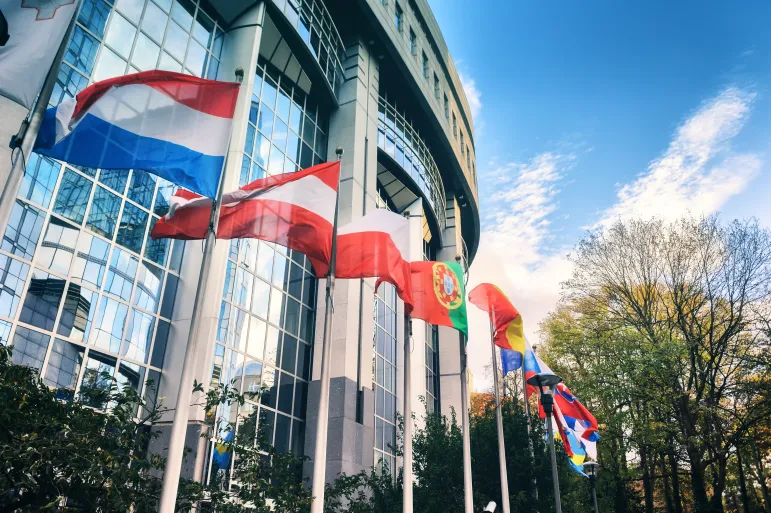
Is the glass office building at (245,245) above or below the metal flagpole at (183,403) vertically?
above

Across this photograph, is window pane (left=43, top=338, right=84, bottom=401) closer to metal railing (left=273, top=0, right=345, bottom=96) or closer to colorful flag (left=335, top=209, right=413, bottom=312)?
colorful flag (left=335, top=209, right=413, bottom=312)

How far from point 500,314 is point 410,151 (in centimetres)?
2035

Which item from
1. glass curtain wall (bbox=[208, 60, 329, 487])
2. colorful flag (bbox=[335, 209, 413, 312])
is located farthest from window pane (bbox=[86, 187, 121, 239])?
colorful flag (bbox=[335, 209, 413, 312])

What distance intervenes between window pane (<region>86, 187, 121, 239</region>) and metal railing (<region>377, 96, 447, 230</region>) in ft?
56.3

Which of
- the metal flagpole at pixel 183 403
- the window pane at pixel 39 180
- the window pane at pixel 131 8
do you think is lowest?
the metal flagpole at pixel 183 403

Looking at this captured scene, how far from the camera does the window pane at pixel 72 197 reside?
1564 centimetres

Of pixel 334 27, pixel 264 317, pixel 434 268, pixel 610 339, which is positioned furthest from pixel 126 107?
pixel 610 339

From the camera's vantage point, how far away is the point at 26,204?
14.7 m

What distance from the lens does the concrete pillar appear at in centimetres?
2188

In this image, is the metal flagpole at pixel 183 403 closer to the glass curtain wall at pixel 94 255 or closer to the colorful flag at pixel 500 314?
the glass curtain wall at pixel 94 255

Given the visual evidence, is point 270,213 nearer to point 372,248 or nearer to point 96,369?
point 372,248

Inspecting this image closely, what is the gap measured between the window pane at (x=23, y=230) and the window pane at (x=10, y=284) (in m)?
0.30

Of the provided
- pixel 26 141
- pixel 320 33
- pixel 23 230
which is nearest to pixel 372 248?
pixel 26 141

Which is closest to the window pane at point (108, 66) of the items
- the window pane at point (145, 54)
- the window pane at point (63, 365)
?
the window pane at point (145, 54)
